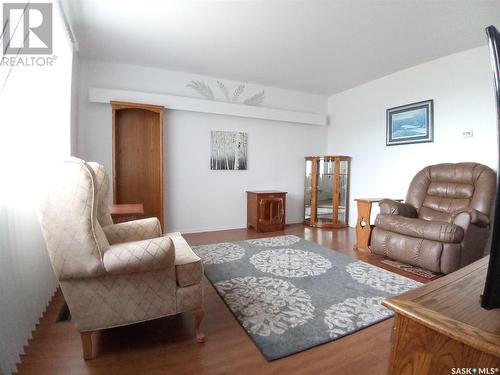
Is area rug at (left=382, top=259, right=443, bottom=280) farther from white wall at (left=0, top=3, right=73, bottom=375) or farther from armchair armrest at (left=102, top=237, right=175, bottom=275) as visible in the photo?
white wall at (left=0, top=3, right=73, bottom=375)

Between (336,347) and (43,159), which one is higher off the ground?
(43,159)

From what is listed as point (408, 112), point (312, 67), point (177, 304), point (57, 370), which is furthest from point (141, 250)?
point (408, 112)

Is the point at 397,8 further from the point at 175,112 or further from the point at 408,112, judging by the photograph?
the point at 175,112

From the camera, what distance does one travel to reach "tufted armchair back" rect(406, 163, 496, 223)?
8.30 feet

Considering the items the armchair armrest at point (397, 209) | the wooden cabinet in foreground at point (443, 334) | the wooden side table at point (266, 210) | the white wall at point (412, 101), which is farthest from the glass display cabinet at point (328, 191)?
the wooden cabinet in foreground at point (443, 334)

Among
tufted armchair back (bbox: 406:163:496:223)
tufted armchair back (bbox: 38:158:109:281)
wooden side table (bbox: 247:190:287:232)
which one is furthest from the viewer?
wooden side table (bbox: 247:190:287:232)

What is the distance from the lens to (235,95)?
13.7 ft

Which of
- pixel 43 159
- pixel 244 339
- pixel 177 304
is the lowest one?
pixel 244 339

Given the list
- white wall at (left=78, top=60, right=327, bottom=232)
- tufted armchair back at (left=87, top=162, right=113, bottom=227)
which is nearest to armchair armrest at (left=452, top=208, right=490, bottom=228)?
white wall at (left=78, top=60, right=327, bottom=232)

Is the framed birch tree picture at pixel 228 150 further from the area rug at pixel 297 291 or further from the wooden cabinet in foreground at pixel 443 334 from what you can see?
the wooden cabinet in foreground at pixel 443 334

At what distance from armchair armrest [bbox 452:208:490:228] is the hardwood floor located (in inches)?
55.3

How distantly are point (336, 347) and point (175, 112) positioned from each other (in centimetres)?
359

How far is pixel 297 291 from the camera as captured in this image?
2012 mm

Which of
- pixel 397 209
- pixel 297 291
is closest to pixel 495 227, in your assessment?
pixel 297 291
